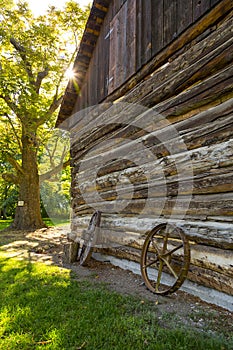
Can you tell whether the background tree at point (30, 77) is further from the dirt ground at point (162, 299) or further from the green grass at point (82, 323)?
the green grass at point (82, 323)

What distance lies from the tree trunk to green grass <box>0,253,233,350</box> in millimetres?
9127

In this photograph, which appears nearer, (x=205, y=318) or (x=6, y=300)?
(x=205, y=318)

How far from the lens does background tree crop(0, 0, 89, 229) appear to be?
11.1 metres

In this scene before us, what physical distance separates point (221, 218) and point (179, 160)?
105 centimetres

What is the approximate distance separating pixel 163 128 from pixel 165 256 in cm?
198

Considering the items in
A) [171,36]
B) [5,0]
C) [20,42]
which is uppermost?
[5,0]

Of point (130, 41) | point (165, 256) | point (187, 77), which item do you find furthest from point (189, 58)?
A: point (165, 256)

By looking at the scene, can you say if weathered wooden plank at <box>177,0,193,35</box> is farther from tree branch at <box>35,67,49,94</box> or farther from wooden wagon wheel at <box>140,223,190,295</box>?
tree branch at <box>35,67,49,94</box>

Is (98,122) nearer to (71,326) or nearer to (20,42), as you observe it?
(71,326)

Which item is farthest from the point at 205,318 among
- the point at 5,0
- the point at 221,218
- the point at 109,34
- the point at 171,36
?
the point at 5,0

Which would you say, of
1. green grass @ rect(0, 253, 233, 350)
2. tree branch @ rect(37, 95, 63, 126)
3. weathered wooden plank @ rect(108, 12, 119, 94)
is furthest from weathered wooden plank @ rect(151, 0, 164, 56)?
tree branch @ rect(37, 95, 63, 126)

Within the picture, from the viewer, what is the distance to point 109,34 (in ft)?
20.7

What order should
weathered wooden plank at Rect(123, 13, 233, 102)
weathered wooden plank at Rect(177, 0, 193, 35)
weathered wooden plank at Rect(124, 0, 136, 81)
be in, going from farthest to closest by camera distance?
weathered wooden plank at Rect(124, 0, 136, 81)
weathered wooden plank at Rect(177, 0, 193, 35)
weathered wooden plank at Rect(123, 13, 233, 102)

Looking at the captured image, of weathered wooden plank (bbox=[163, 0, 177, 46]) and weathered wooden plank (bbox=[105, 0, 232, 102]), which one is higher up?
weathered wooden plank (bbox=[163, 0, 177, 46])
